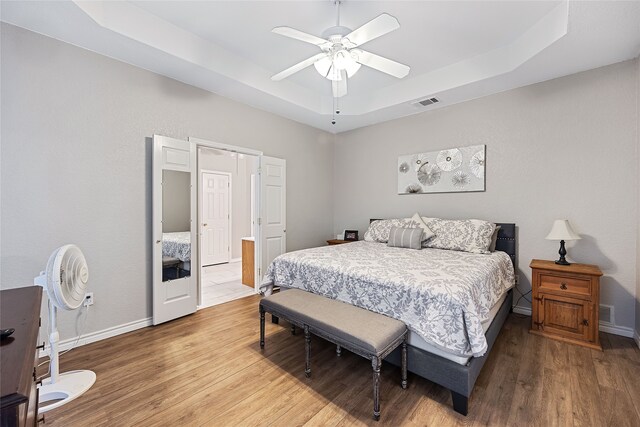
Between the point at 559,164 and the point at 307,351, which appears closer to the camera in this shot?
the point at 307,351

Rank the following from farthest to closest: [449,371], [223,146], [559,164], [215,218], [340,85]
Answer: [215,218], [223,146], [559,164], [340,85], [449,371]

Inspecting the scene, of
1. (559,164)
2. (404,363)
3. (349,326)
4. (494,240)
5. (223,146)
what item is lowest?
(404,363)

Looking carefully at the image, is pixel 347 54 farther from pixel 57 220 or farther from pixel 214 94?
pixel 57 220

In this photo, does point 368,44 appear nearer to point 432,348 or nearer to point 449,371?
point 432,348

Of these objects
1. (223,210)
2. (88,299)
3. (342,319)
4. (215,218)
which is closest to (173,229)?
(88,299)

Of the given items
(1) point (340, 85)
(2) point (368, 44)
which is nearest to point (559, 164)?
(2) point (368, 44)

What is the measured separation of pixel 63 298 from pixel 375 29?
8.46 ft

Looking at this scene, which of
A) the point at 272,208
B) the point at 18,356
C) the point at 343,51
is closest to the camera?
the point at 18,356

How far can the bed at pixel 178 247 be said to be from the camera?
309 centimetres

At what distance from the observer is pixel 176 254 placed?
10.5 ft

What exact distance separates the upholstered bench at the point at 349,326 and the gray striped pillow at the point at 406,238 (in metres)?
1.55

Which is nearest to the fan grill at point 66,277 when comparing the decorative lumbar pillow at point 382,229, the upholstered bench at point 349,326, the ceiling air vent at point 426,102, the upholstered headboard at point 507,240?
the upholstered bench at point 349,326

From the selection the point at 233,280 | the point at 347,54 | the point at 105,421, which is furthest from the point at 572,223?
the point at 233,280

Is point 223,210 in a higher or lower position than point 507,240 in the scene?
higher
